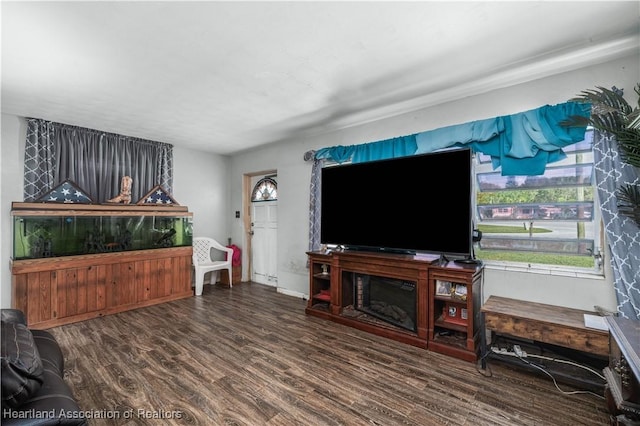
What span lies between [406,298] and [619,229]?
5.78ft

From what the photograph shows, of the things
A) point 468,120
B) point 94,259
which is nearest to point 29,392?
point 94,259

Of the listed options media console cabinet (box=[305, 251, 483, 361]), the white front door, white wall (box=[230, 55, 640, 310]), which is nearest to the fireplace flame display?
media console cabinet (box=[305, 251, 483, 361])

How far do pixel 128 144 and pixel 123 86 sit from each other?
1.99m

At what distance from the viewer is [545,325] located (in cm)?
206

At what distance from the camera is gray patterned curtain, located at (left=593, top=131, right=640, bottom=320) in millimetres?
2078

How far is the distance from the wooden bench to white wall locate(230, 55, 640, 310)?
175 millimetres

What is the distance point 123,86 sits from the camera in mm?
2729

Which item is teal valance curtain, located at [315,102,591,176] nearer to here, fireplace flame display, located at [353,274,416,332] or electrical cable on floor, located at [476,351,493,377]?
fireplace flame display, located at [353,274,416,332]

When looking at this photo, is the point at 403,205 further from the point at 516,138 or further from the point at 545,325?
the point at 545,325

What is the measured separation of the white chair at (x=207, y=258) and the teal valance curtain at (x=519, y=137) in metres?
3.66

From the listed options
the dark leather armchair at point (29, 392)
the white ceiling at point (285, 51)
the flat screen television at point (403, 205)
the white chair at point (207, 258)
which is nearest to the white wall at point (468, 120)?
the white ceiling at point (285, 51)

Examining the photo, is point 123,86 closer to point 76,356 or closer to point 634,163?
point 76,356

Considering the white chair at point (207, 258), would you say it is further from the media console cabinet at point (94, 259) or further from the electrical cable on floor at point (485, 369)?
the electrical cable on floor at point (485, 369)

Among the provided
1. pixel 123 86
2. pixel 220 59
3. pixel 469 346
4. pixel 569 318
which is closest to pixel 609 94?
pixel 569 318
